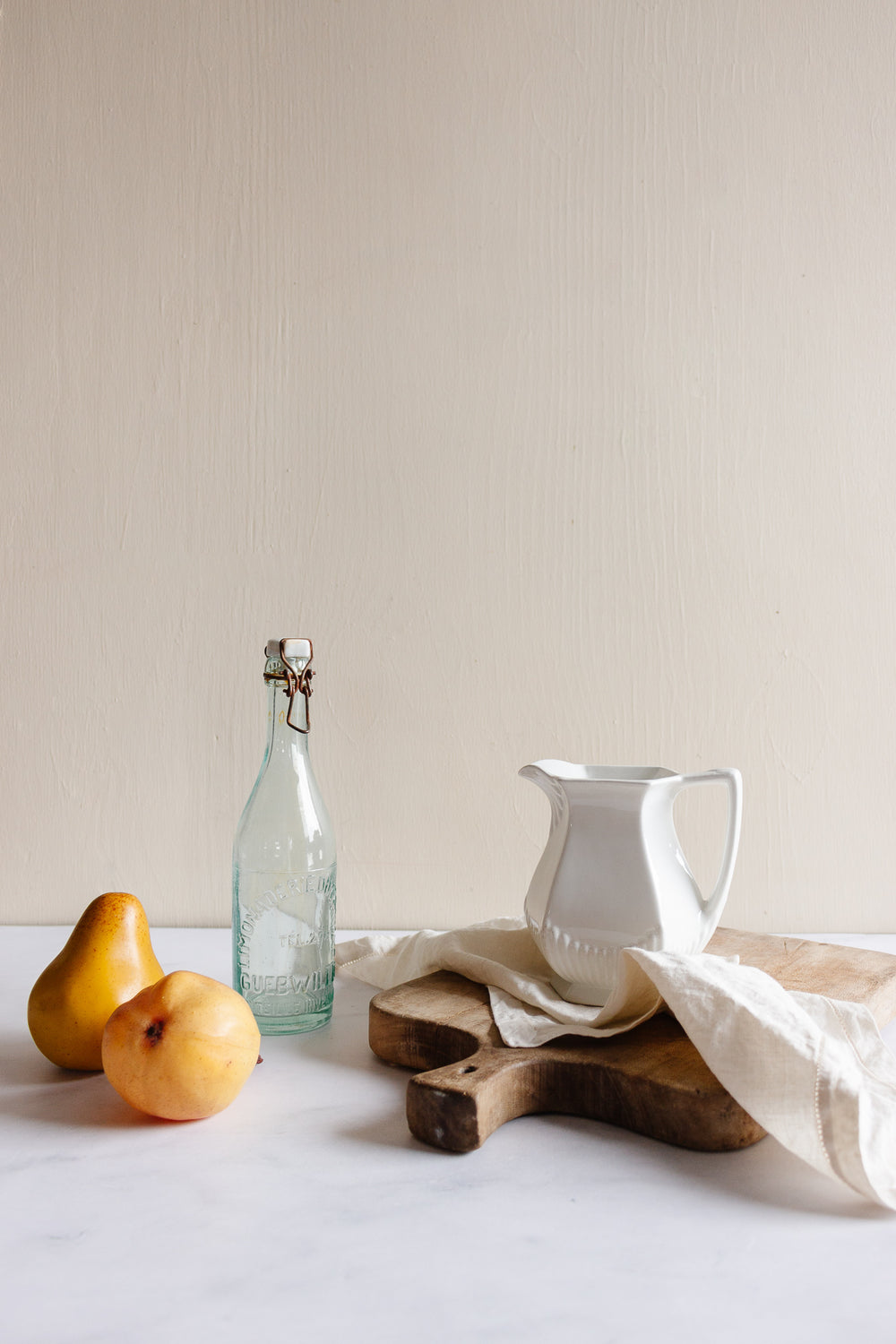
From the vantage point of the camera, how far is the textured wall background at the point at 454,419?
3.19ft

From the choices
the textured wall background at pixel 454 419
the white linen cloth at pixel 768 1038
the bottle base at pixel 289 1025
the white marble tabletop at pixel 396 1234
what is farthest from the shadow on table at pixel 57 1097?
the textured wall background at pixel 454 419

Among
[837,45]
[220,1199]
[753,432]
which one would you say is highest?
[837,45]

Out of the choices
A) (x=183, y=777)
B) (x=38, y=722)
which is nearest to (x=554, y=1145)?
(x=183, y=777)

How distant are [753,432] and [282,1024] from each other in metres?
0.68

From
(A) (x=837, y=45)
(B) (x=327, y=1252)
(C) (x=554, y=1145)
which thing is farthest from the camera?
(A) (x=837, y=45)

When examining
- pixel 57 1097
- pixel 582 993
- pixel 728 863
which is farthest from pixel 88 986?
pixel 728 863

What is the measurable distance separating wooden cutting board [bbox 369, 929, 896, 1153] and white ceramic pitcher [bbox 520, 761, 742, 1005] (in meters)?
0.05

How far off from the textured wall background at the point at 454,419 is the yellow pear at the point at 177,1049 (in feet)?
1.44

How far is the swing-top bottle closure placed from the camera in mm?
691

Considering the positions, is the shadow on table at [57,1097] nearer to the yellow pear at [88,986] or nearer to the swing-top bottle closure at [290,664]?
the yellow pear at [88,986]

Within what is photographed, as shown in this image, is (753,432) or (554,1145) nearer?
(554,1145)

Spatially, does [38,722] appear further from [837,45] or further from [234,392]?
[837,45]

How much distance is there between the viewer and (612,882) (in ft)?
2.13

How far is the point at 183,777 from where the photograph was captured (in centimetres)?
100
